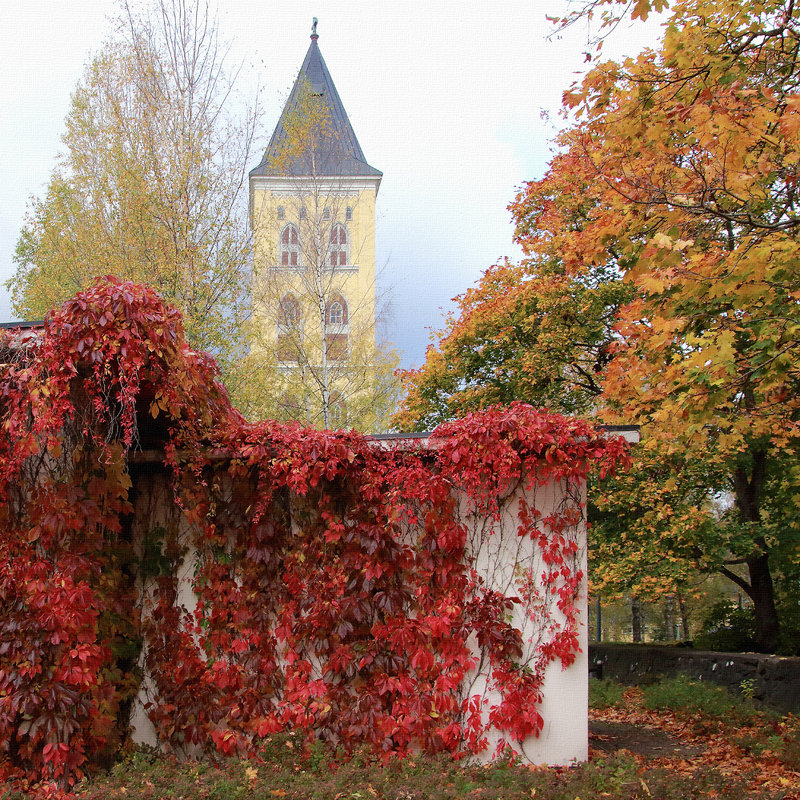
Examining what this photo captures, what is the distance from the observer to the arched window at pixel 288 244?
14.3m

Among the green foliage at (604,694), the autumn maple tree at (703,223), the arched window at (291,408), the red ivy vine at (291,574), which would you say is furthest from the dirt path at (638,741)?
the arched window at (291,408)

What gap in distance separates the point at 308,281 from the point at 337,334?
1.25m

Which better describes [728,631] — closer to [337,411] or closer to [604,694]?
[604,694]

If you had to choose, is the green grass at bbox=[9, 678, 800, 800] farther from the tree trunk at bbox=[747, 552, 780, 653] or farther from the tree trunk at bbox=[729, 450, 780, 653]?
the tree trunk at bbox=[747, 552, 780, 653]

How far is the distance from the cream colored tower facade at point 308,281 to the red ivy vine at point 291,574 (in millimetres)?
7499

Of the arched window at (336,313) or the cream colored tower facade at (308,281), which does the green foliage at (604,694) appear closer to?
the cream colored tower facade at (308,281)

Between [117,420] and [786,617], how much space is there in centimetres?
A: 1040

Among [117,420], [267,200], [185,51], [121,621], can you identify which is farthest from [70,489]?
[267,200]

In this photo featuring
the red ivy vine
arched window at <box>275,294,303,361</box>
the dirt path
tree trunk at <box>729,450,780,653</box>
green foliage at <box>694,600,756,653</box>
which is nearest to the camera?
the red ivy vine

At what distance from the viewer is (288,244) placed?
1479 centimetres

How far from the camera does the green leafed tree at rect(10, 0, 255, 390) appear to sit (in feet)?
35.7

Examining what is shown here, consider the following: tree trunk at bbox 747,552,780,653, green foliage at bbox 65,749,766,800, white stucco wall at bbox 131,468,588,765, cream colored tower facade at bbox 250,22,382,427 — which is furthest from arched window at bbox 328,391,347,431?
green foliage at bbox 65,749,766,800

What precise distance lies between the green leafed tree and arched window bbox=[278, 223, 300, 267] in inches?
92.2

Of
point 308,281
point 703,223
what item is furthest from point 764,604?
point 308,281
